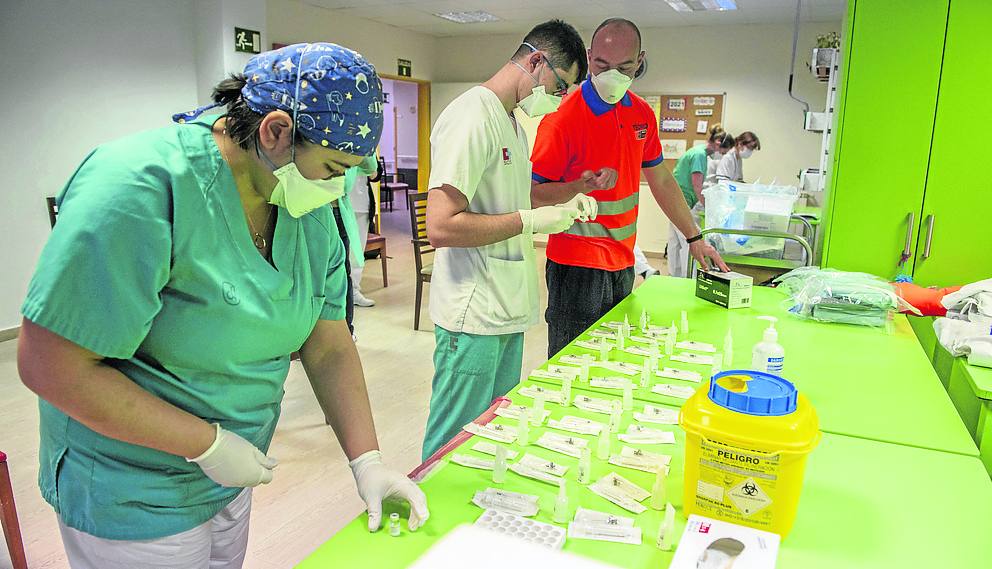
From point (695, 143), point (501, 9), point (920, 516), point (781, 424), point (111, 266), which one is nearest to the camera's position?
point (111, 266)

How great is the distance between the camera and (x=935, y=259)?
254 cm

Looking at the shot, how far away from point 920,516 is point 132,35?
5.46 meters

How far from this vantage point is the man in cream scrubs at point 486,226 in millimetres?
1724

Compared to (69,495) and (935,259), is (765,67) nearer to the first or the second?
(935,259)

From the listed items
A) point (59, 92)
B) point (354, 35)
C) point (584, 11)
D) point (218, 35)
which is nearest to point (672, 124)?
point (584, 11)

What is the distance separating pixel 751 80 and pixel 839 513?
6835 millimetres

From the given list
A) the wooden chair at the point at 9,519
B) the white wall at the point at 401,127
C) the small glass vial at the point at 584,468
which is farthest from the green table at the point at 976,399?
the white wall at the point at 401,127

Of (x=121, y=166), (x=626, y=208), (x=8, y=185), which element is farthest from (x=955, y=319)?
(x=8, y=185)

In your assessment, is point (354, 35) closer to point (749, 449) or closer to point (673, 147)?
point (673, 147)

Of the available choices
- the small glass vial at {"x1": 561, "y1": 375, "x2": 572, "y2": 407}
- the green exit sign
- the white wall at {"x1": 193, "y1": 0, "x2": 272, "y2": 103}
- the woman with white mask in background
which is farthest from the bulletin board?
the small glass vial at {"x1": 561, "y1": 375, "x2": 572, "y2": 407}

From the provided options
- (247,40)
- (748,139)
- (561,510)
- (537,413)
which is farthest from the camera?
(748,139)

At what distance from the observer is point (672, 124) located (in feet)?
24.3

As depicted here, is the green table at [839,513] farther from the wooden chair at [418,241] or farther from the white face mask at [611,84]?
the wooden chair at [418,241]

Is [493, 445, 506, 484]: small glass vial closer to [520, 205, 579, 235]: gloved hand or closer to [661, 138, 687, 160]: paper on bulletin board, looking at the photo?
[520, 205, 579, 235]: gloved hand
